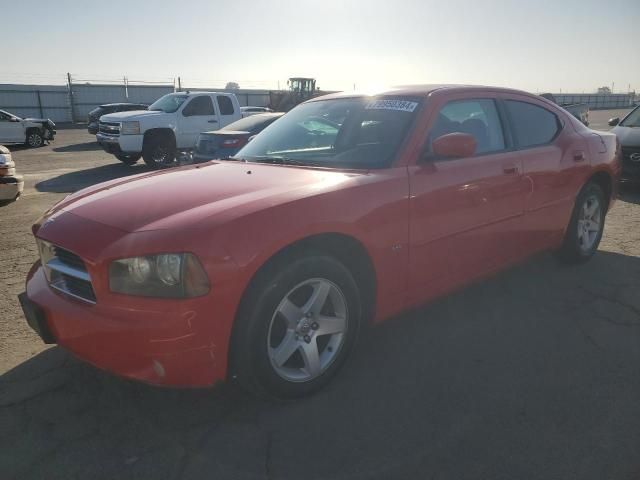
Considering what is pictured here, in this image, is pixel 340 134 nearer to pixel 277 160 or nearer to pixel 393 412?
pixel 277 160

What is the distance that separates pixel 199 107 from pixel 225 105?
76 cm

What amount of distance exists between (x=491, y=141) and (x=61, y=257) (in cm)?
294

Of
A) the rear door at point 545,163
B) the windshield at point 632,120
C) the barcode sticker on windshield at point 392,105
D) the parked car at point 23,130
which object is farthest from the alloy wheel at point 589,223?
the parked car at point 23,130

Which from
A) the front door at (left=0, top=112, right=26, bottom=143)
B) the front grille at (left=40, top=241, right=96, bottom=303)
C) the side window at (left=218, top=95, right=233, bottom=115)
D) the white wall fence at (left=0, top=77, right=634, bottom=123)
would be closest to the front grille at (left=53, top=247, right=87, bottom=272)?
the front grille at (left=40, top=241, right=96, bottom=303)

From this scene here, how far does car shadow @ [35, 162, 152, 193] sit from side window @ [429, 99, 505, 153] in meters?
7.42

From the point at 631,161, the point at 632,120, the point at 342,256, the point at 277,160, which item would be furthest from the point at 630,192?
the point at 342,256

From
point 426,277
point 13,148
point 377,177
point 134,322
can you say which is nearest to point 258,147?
point 377,177

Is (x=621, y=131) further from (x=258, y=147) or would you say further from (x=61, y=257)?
(x=61, y=257)

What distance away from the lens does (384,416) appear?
8.24ft

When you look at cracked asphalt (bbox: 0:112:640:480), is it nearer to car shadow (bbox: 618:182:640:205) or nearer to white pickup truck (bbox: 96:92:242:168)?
car shadow (bbox: 618:182:640:205)

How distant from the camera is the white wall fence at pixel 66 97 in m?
28.6

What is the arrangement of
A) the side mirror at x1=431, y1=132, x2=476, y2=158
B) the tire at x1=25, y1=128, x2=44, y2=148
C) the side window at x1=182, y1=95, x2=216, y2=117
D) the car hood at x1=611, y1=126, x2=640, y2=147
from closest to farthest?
1. the side mirror at x1=431, y1=132, x2=476, y2=158
2. the car hood at x1=611, y1=126, x2=640, y2=147
3. the side window at x1=182, y1=95, x2=216, y2=117
4. the tire at x1=25, y1=128, x2=44, y2=148

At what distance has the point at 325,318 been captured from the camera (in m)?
2.69

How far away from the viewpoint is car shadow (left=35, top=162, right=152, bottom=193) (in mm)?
9156
